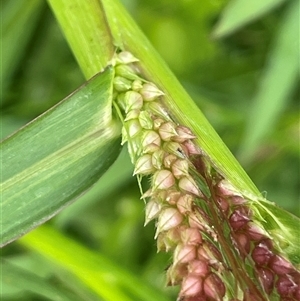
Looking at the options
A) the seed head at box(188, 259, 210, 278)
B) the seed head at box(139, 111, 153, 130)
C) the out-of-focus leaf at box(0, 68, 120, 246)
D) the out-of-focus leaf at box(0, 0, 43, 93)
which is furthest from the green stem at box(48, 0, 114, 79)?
the out-of-focus leaf at box(0, 0, 43, 93)

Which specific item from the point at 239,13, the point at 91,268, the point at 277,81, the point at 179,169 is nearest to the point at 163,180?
the point at 179,169

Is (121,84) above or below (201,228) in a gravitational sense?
above

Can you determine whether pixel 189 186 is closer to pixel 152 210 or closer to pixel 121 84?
pixel 152 210

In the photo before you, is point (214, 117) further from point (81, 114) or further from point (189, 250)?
point (189, 250)

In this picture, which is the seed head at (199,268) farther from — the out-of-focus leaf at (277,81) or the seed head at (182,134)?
the out-of-focus leaf at (277,81)

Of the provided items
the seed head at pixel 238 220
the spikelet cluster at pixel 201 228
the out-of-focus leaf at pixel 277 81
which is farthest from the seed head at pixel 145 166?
the out-of-focus leaf at pixel 277 81
